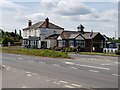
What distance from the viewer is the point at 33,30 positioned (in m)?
76.1

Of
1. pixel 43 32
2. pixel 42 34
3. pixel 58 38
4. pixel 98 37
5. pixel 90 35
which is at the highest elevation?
pixel 43 32

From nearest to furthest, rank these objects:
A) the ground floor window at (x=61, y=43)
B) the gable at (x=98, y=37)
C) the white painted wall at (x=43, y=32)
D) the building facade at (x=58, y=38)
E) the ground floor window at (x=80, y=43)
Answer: the gable at (x=98, y=37), the building facade at (x=58, y=38), the ground floor window at (x=80, y=43), the ground floor window at (x=61, y=43), the white painted wall at (x=43, y=32)

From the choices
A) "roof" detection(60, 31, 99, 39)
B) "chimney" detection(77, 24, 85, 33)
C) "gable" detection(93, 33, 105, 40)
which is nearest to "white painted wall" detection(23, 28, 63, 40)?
"roof" detection(60, 31, 99, 39)

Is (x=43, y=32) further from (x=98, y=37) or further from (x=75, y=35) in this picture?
(x=98, y=37)

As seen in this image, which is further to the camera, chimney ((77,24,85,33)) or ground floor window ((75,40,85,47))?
chimney ((77,24,85,33))

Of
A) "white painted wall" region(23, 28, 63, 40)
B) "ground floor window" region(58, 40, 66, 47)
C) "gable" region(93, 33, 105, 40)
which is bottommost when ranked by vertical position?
"ground floor window" region(58, 40, 66, 47)

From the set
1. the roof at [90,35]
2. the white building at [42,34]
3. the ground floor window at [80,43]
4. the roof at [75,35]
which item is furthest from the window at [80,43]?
the white building at [42,34]

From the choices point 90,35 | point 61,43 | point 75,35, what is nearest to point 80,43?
point 75,35

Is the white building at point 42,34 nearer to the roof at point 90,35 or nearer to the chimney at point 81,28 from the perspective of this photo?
the chimney at point 81,28

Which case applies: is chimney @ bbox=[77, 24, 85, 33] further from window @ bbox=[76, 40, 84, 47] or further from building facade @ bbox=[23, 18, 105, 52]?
window @ bbox=[76, 40, 84, 47]

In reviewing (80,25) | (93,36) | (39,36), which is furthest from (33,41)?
(93,36)

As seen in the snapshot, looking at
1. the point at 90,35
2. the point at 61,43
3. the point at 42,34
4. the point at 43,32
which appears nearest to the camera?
the point at 90,35

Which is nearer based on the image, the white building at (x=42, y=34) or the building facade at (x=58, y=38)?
the building facade at (x=58, y=38)

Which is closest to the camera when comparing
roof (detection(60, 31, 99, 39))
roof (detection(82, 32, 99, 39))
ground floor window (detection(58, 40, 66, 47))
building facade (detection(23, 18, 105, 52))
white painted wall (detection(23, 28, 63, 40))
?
roof (detection(82, 32, 99, 39))
